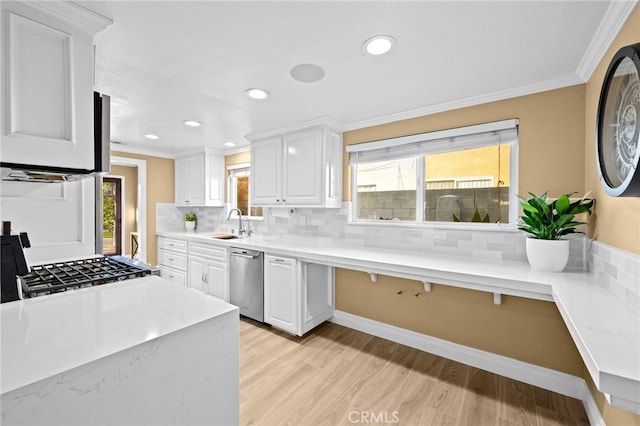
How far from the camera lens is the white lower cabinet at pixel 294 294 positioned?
2.65m

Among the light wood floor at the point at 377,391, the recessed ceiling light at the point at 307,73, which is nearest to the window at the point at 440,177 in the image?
the recessed ceiling light at the point at 307,73

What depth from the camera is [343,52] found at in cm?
165

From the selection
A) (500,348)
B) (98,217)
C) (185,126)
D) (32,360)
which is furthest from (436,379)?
(185,126)

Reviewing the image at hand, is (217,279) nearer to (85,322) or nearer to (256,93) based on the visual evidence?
(256,93)

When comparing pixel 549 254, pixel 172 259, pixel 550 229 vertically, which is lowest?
pixel 172 259

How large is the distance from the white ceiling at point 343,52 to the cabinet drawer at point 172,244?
1959 mm

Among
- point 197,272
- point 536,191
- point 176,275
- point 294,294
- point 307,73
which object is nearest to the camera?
point 307,73

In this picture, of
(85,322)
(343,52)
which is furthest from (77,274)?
(343,52)

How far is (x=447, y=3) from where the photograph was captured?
126cm

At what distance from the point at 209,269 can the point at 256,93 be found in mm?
2282

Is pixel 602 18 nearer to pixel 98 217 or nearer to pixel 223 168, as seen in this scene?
pixel 98 217

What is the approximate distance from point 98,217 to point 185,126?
58.1 inches

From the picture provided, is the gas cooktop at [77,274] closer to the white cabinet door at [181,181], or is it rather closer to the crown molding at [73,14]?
the crown molding at [73,14]

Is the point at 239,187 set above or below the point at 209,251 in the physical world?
above
